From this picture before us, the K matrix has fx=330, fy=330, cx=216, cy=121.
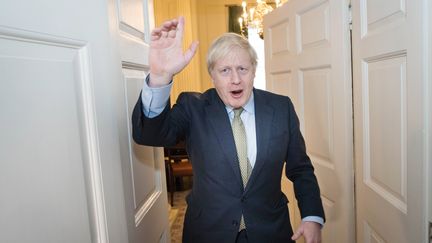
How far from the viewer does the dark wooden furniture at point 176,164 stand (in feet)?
13.1

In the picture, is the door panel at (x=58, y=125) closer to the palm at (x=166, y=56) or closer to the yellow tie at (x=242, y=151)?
the palm at (x=166, y=56)

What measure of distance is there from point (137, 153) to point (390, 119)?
0.84 metres

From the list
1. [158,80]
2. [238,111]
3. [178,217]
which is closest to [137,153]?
[158,80]

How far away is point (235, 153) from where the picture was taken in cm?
113

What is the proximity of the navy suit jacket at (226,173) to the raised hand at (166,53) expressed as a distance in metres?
0.19

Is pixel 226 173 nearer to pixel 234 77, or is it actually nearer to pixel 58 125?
pixel 234 77

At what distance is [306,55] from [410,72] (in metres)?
0.85

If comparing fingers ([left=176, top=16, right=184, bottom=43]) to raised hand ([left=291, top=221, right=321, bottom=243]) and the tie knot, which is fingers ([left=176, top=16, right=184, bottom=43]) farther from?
raised hand ([left=291, top=221, right=321, bottom=243])

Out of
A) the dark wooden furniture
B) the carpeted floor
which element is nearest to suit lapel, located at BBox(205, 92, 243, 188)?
the carpeted floor

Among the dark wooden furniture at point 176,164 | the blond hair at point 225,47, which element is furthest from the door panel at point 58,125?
the dark wooden furniture at point 176,164

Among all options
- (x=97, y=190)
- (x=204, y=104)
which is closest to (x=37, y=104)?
(x=97, y=190)

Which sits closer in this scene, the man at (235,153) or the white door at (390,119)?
the white door at (390,119)

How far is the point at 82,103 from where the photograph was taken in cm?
70

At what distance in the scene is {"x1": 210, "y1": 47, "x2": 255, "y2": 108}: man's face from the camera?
1164 millimetres
